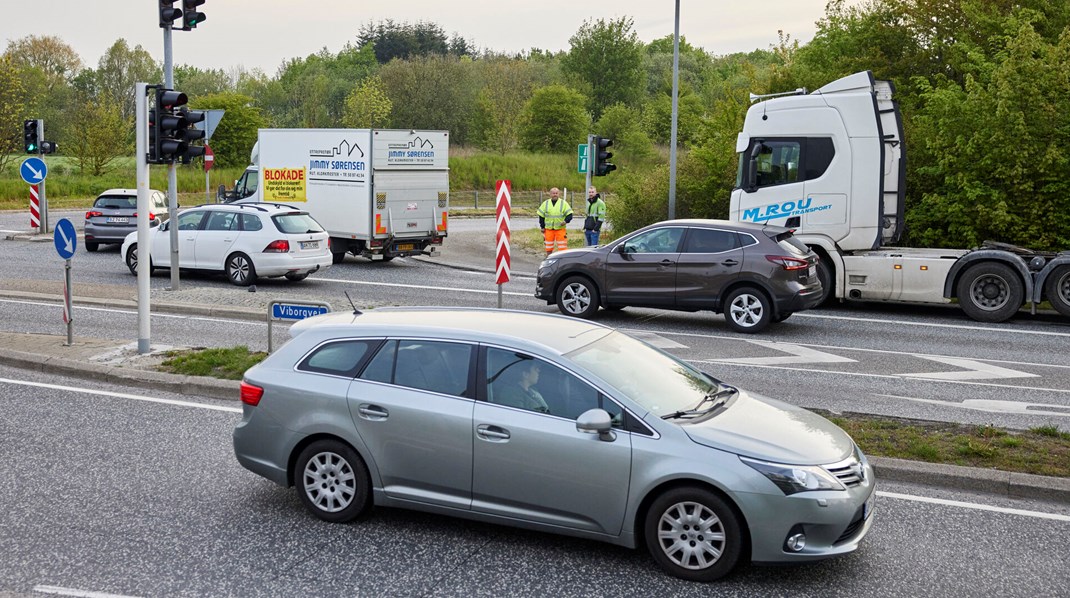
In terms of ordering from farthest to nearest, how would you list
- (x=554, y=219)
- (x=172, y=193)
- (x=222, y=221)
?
(x=554, y=219) → (x=222, y=221) → (x=172, y=193)

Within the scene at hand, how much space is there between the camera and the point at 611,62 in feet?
263

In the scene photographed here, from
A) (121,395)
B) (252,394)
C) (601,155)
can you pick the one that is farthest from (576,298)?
(252,394)

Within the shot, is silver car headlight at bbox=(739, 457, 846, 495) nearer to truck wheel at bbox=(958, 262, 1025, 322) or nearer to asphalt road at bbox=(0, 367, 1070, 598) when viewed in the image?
asphalt road at bbox=(0, 367, 1070, 598)

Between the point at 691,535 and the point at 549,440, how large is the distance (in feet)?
3.16

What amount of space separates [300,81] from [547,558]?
77878mm

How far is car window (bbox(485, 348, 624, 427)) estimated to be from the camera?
6.36 metres

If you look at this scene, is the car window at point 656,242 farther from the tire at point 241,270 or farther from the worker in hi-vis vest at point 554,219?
the tire at point 241,270

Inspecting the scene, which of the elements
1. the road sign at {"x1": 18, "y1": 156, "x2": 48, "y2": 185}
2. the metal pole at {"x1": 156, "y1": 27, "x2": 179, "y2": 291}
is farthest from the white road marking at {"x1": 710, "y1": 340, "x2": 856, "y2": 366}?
the road sign at {"x1": 18, "y1": 156, "x2": 48, "y2": 185}

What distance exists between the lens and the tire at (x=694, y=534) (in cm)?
597

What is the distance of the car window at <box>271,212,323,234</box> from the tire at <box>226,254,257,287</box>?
878mm

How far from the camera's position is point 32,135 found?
3070cm

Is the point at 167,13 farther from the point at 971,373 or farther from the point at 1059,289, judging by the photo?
the point at 1059,289

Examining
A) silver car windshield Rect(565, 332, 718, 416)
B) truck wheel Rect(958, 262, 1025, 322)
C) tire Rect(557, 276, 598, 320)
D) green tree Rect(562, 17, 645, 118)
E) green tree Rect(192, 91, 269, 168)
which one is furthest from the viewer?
green tree Rect(562, 17, 645, 118)

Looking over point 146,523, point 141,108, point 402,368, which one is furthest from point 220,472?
point 141,108
